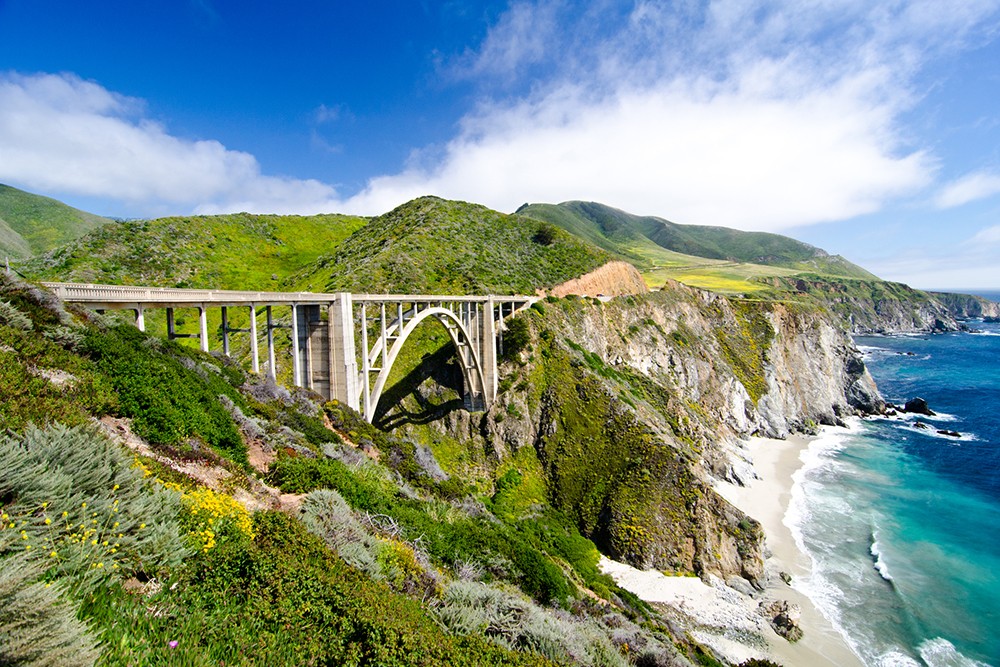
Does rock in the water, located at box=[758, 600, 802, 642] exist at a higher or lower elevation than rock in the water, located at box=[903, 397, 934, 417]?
lower

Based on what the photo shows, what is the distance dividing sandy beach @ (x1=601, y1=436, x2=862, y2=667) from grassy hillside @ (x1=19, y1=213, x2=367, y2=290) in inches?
1978

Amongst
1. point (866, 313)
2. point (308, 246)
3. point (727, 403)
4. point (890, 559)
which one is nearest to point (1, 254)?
point (308, 246)

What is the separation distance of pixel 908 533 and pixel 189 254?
255ft

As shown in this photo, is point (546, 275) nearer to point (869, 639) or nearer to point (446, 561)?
point (869, 639)

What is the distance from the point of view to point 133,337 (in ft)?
35.0

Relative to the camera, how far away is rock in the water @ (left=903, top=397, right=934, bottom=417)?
60991 millimetres

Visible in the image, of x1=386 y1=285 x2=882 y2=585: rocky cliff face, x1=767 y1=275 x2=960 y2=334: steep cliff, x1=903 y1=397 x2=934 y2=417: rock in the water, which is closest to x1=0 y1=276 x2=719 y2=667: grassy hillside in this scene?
x1=386 y1=285 x2=882 y2=585: rocky cliff face

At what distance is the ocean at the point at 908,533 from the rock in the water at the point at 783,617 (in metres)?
2.38

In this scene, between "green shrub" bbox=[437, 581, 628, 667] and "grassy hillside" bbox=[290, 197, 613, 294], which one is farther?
"grassy hillside" bbox=[290, 197, 613, 294]

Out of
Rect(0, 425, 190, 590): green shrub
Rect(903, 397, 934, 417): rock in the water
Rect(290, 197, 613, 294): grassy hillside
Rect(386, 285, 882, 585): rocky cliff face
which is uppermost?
Rect(290, 197, 613, 294): grassy hillside

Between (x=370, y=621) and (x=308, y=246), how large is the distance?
76.0 metres

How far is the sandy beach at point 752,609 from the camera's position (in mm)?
20672

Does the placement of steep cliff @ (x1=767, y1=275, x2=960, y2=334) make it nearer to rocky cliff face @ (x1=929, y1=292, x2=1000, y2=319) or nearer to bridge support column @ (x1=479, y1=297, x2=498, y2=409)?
rocky cliff face @ (x1=929, y1=292, x2=1000, y2=319)

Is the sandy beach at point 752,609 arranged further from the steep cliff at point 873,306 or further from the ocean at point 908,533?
the steep cliff at point 873,306
